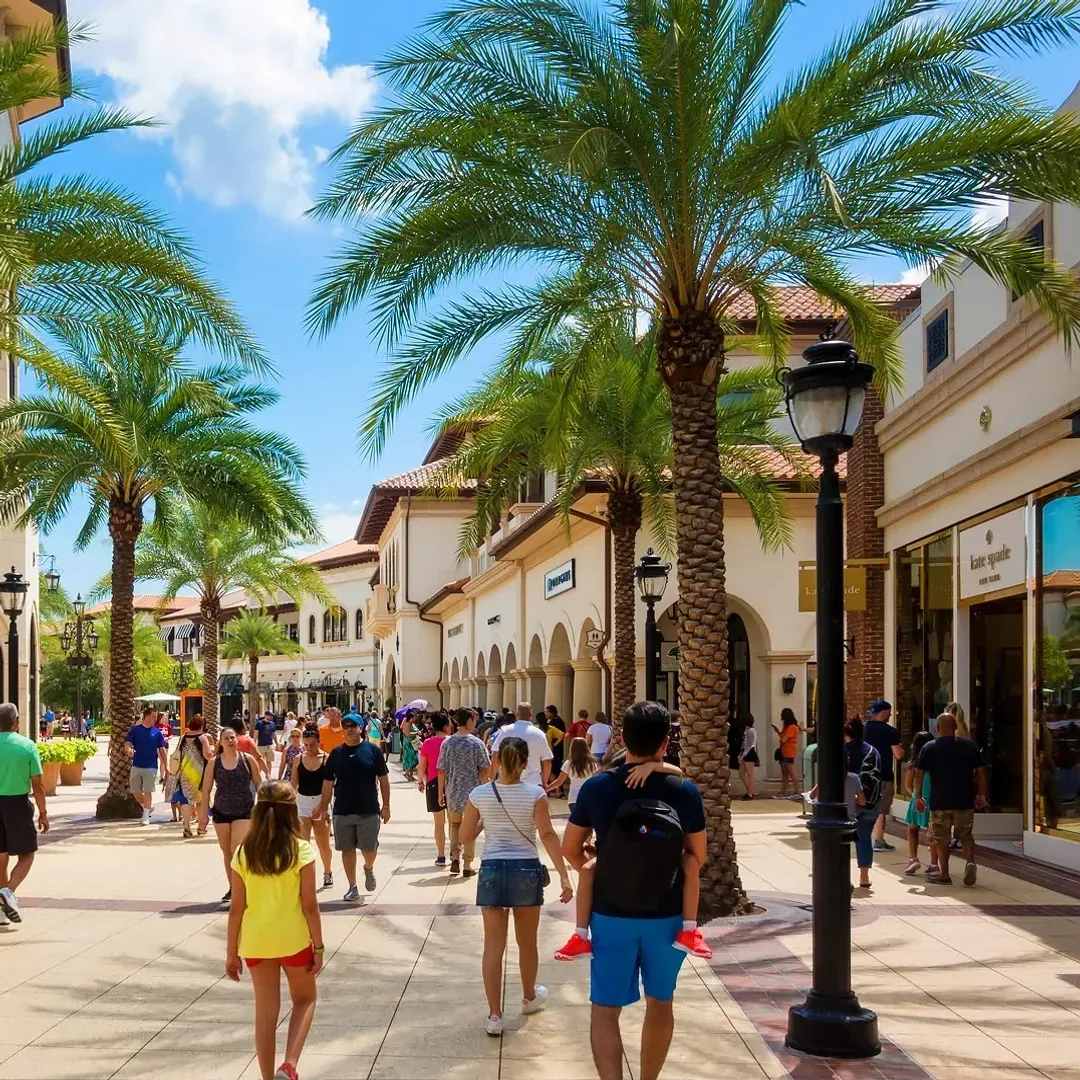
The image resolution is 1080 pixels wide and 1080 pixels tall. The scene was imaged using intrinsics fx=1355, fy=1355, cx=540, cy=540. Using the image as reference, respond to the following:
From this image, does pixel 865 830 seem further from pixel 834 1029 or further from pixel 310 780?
pixel 834 1029

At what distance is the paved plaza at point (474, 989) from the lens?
22.6ft

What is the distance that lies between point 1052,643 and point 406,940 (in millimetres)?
7970

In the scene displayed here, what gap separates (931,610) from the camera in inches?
746

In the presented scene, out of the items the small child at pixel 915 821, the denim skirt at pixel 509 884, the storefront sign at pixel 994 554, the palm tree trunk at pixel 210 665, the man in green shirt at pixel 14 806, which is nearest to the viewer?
the denim skirt at pixel 509 884

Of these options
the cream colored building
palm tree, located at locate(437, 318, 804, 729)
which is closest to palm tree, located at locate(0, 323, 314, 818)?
palm tree, located at locate(437, 318, 804, 729)

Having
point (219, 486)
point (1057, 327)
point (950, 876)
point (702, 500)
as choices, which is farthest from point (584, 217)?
point (219, 486)

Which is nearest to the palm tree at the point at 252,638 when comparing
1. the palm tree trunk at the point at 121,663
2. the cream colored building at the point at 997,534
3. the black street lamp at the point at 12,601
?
the black street lamp at the point at 12,601

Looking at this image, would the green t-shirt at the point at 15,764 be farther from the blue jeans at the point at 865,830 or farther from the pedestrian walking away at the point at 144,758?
the pedestrian walking away at the point at 144,758

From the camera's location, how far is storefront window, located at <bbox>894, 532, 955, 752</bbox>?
18.3m

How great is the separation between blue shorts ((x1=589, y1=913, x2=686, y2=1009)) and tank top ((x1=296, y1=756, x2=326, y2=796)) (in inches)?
294

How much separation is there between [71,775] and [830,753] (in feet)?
92.1

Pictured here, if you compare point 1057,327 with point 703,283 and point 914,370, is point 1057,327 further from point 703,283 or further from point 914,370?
point 914,370

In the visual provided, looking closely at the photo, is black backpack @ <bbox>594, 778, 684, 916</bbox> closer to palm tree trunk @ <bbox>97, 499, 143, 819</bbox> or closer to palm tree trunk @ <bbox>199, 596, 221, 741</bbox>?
palm tree trunk @ <bbox>97, 499, 143, 819</bbox>

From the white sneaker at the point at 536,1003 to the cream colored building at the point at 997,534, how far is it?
7886mm
